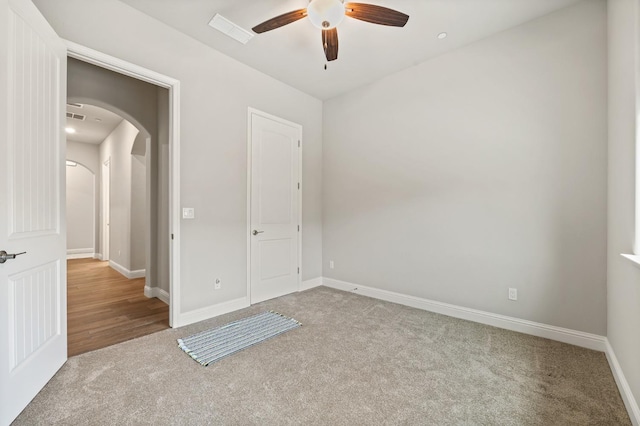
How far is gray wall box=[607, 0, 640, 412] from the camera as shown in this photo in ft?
5.38

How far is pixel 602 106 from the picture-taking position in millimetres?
2320

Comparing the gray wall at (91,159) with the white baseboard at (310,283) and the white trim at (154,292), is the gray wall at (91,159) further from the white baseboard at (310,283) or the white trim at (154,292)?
the white baseboard at (310,283)


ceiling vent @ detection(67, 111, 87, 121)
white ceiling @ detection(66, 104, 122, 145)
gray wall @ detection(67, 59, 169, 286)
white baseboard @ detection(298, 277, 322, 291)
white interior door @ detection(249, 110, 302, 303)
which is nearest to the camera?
gray wall @ detection(67, 59, 169, 286)

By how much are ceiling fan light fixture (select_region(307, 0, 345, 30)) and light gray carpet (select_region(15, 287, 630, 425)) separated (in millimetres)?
2640

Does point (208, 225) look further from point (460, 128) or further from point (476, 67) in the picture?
point (476, 67)

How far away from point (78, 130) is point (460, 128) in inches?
295

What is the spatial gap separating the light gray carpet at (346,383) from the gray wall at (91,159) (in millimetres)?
6490

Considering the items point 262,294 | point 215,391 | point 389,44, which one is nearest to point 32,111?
point 215,391

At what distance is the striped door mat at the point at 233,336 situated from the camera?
2.27 metres

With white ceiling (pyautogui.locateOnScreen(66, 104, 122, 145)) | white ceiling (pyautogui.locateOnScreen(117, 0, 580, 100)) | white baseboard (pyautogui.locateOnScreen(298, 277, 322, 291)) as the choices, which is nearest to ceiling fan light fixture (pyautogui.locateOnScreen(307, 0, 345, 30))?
white ceiling (pyautogui.locateOnScreen(117, 0, 580, 100))

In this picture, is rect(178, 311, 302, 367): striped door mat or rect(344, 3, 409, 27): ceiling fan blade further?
rect(178, 311, 302, 367): striped door mat

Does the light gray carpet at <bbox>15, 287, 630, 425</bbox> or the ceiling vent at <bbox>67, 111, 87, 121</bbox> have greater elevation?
the ceiling vent at <bbox>67, 111, 87, 121</bbox>

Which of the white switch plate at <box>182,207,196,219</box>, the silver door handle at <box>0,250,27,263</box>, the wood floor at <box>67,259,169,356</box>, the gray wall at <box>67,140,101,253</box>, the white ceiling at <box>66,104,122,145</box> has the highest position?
the white ceiling at <box>66,104,122,145</box>

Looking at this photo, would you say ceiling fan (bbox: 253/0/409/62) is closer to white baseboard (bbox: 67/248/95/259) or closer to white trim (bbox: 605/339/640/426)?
white trim (bbox: 605/339/640/426)
